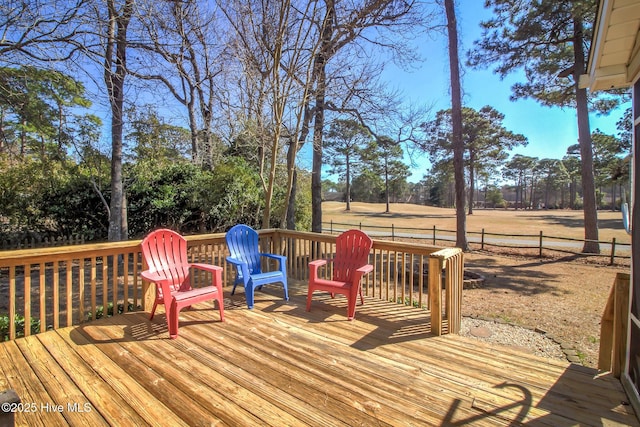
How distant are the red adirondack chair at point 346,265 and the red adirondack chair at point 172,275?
101 cm

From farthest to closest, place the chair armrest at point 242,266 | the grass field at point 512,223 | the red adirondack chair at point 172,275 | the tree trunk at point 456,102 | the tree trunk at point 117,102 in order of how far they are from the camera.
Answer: the grass field at point 512,223, the tree trunk at point 456,102, the tree trunk at point 117,102, the chair armrest at point 242,266, the red adirondack chair at point 172,275

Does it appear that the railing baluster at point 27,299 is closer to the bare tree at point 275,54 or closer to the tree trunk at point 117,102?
the bare tree at point 275,54

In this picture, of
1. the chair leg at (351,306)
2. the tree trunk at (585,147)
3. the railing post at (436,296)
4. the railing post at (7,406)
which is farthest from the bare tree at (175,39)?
the tree trunk at (585,147)

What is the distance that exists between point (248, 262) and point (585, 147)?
37.1 feet

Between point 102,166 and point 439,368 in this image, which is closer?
point 439,368

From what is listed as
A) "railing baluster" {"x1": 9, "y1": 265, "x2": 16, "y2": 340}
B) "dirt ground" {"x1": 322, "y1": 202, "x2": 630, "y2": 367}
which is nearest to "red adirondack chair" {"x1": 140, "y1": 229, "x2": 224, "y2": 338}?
"railing baluster" {"x1": 9, "y1": 265, "x2": 16, "y2": 340}

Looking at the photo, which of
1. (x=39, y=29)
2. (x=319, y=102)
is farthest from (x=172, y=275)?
(x=319, y=102)

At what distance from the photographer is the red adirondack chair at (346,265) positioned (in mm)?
3393

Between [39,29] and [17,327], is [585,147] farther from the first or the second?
[17,327]

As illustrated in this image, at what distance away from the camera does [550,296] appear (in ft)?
20.8

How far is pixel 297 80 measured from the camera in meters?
4.96

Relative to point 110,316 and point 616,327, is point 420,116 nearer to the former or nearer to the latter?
point 616,327

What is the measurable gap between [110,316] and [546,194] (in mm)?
53974

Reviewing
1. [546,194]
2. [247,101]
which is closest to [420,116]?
[247,101]
